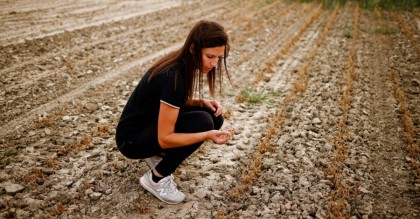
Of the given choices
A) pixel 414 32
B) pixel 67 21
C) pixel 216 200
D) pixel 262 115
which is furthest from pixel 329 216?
pixel 414 32

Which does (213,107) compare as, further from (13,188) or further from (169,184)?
(13,188)

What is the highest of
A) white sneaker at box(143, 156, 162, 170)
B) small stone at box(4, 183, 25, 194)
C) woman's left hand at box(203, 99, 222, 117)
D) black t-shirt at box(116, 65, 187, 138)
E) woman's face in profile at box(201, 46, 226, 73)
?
woman's face in profile at box(201, 46, 226, 73)

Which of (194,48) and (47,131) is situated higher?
(194,48)

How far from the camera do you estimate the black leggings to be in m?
2.56

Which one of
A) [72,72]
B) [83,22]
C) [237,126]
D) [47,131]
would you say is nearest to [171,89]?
[237,126]

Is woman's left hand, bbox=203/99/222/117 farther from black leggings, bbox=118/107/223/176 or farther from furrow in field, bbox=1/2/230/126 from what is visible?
furrow in field, bbox=1/2/230/126

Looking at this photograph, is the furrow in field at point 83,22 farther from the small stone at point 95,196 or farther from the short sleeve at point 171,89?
the short sleeve at point 171,89

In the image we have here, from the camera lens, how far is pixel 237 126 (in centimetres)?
429

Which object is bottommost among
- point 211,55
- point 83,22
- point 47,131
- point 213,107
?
point 47,131

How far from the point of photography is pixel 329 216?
2.74 m

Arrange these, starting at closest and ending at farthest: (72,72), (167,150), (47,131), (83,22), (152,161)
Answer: (167,150) < (152,161) < (47,131) < (72,72) < (83,22)

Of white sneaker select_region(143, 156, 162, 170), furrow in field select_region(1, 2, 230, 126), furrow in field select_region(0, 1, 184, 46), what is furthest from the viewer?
furrow in field select_region(0, 1, 184, 46)

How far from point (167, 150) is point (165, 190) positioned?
0.47 m

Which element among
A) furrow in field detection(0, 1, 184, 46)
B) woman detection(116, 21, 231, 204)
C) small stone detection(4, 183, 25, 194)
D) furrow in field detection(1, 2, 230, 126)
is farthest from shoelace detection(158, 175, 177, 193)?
furrow in field detection(0, 1, 184, 46)
